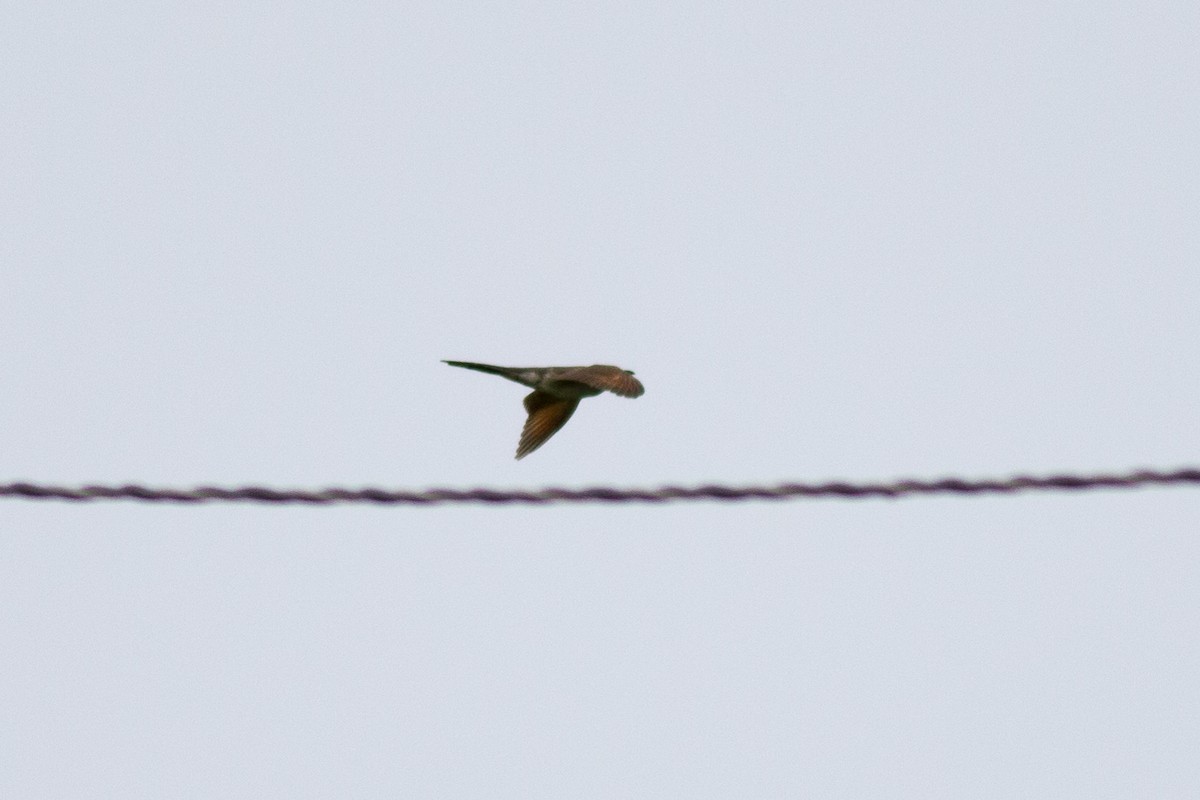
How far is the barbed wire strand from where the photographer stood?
3.67m

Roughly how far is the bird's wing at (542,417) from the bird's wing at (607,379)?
165 millimetres

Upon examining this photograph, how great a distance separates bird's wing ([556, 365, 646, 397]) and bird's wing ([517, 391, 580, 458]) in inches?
6.5

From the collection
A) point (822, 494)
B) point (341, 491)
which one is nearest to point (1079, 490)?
point (822, 494)

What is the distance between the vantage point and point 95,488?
4004mm

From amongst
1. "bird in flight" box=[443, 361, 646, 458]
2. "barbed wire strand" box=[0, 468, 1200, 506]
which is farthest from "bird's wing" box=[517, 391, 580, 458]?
"barbed wire strand" box=[0, 468, 1200, 506]

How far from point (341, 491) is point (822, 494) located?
1.14 m

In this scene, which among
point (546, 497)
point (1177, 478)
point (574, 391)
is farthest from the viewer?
point (574, 391)

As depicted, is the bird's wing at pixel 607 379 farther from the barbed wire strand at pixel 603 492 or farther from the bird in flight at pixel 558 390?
the barbed wire strand at pixel 603 492

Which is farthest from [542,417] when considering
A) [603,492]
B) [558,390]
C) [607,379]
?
[603,492]

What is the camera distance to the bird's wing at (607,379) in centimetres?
977

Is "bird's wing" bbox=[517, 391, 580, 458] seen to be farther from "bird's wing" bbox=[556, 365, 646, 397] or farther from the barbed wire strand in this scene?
the barbed wire strand

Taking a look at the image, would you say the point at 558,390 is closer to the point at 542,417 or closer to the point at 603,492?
the point at 542,417

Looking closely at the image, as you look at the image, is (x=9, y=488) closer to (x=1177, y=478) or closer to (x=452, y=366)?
(x=1177, y=478)

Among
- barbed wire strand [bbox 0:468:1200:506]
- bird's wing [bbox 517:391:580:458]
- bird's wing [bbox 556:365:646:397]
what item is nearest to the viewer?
barbed wire strand [bbox 0:468:1200:506]
